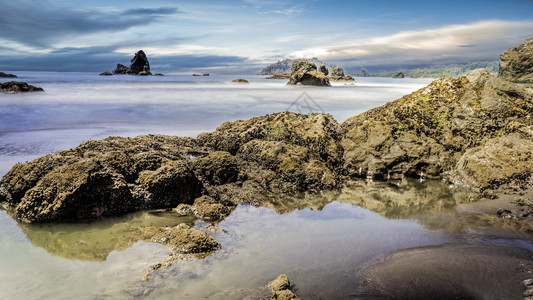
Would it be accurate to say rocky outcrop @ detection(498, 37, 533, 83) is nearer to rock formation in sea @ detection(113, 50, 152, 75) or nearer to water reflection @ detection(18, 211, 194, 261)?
water reflection @ detection(18, 211, 194, 261)

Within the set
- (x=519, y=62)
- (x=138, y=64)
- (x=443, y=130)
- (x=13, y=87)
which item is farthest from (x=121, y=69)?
(x=443, y=130)

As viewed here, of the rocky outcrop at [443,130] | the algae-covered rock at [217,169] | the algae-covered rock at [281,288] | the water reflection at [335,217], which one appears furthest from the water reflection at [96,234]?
the rocky outcrop at [443,130]

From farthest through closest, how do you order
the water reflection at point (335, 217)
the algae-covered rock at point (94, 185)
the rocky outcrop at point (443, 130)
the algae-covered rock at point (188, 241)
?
1. the rocky outcrop at point (443, 130)
2. the algae-covered rock at point (94, 185)
3. the water reflection at point (335, 217)
4. the algae-covered rock at point (188, 241)

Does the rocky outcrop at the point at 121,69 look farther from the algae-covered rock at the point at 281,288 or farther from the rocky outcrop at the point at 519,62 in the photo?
the algae-covered rock at the point at 281,288

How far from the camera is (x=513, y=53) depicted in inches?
4092

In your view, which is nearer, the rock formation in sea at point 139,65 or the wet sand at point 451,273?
the wet sand at point 451,273

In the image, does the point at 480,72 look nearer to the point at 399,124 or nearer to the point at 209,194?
the point at 399,124

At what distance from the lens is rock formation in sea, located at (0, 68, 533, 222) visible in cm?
614

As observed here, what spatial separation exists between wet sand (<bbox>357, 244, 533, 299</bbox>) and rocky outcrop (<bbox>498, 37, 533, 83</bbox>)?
412ft

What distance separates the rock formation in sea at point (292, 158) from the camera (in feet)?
20.2

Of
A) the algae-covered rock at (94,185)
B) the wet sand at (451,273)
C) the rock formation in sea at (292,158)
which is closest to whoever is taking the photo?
the wet sand at (451,273)

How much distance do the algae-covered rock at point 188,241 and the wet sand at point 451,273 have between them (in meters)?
2.26

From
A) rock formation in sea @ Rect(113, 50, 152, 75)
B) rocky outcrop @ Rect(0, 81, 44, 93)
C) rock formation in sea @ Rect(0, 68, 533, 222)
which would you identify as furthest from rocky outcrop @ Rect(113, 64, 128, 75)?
rock formation in sea @ Rect(0, 68, 533, 222)

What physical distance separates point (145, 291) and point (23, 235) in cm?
301
